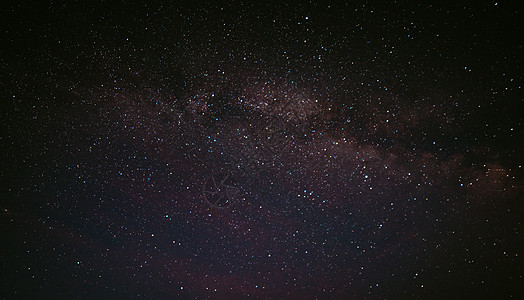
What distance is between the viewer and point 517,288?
5207 mm

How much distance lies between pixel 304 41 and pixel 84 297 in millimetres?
5172

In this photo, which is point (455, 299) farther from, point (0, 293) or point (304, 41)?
point (0, 293)

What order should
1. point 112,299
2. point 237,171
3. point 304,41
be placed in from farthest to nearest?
point 112,299
point 237,171
point 304,41

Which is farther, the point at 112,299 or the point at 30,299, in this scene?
the point at 30,299

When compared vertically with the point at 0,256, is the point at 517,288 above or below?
below

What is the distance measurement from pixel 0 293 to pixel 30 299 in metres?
0.45

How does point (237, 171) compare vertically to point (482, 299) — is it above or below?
above

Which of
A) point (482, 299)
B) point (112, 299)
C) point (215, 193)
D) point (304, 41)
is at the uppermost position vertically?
point (304, 41)

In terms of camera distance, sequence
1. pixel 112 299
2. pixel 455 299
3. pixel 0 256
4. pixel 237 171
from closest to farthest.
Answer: pixel 237 171 < pixel 0 256 < pixel 112 299 < pixel 455 299

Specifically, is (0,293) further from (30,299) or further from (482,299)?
(482,299)

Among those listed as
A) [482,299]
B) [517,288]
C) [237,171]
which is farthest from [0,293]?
[517,288]

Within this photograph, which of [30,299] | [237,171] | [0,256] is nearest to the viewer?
[237,171]

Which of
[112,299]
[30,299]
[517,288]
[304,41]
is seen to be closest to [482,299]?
[517,288]

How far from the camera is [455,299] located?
4.73 metres
